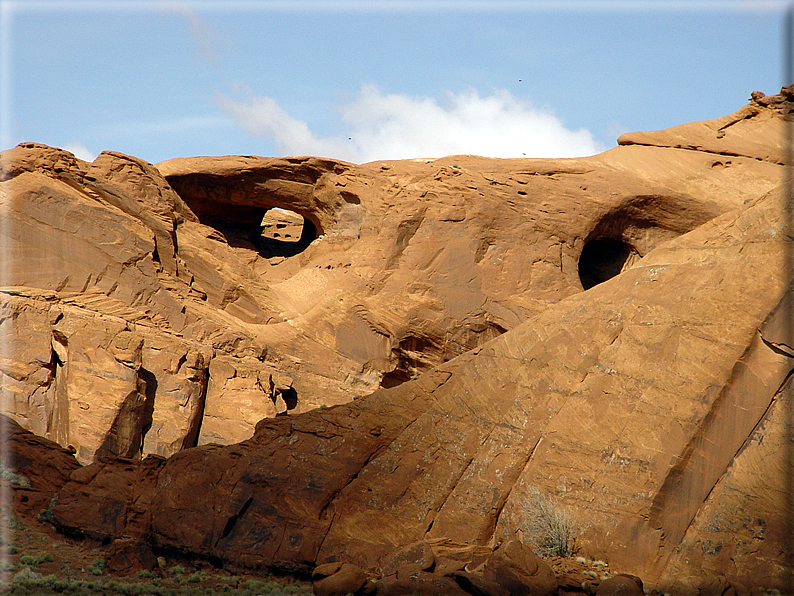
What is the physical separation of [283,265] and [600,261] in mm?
10107

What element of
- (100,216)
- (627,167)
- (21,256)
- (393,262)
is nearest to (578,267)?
(627,167)

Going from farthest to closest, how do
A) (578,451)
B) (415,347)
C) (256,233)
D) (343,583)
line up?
1. (256,233)
2. (415,347)
3. (578,451)
4. (343,583)

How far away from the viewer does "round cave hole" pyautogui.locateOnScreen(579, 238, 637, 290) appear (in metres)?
24.5

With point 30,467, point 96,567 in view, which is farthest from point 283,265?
point 96,567

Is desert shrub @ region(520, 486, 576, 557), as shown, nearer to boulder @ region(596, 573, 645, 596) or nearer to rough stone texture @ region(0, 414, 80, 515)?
boulder @ region(596, 573, 645, 596)

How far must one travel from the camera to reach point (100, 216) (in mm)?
17141

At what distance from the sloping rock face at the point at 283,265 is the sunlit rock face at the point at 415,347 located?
0.20 ft

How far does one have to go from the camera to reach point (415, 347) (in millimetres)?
20344

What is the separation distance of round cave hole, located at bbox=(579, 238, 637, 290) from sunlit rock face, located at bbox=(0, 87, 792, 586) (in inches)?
3.2

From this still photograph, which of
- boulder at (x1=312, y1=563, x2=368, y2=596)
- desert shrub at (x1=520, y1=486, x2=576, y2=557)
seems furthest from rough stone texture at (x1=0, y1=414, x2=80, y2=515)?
desert shrub at (x1=520, y1=486, x2=576, y2=557)

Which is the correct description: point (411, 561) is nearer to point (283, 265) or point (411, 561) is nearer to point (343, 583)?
point (343, 583)

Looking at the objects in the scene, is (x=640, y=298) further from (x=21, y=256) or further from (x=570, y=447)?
(x=21, y=256)

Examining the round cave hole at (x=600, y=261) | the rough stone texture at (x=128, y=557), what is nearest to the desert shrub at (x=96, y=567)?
the rough stone texture at (x=128, y=557)

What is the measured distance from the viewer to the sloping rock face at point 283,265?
1543 centimetres
